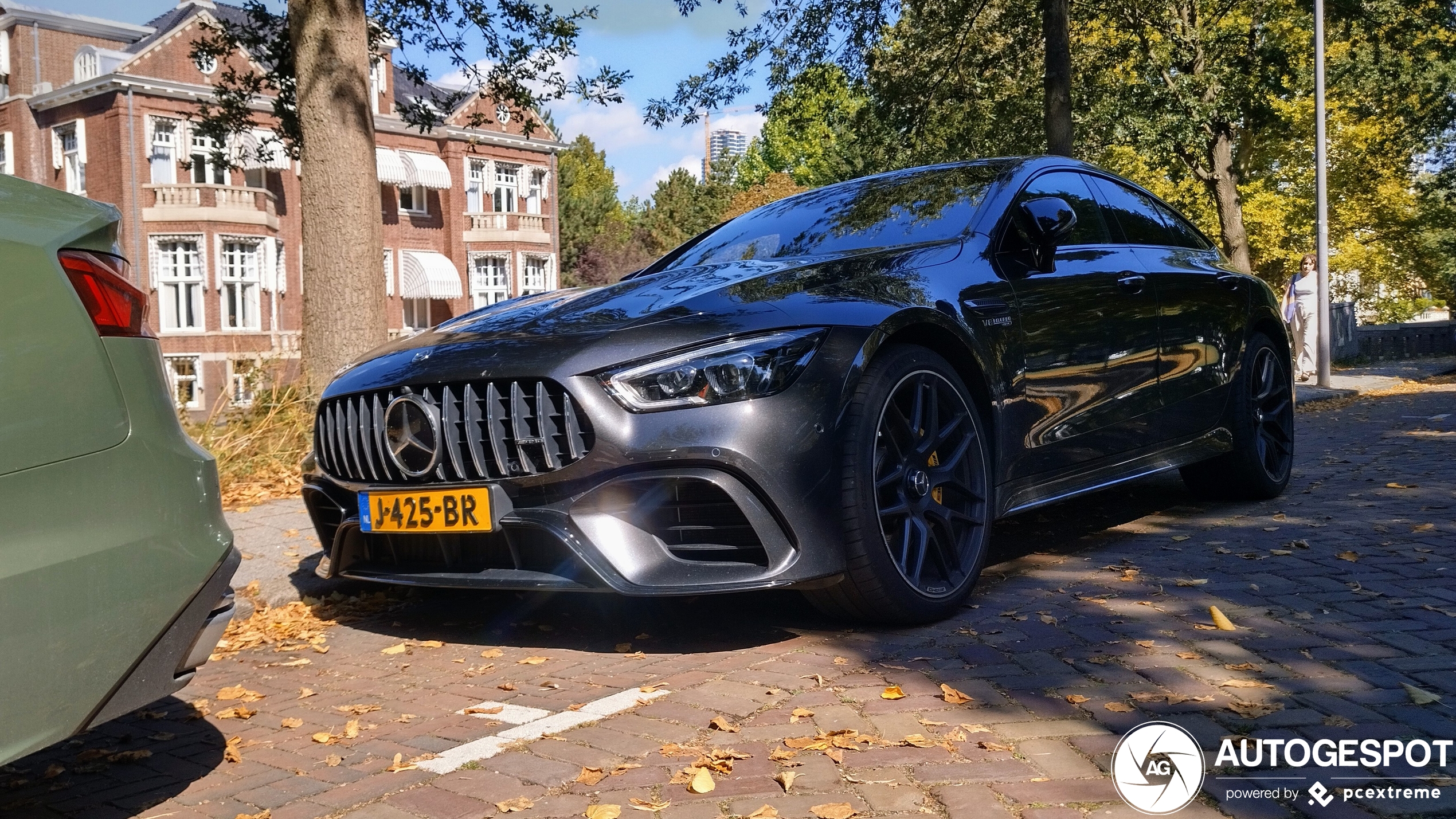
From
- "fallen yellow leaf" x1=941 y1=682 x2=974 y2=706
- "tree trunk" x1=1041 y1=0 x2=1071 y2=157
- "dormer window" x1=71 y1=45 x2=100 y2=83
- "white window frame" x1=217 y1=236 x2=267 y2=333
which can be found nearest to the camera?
"fallen yellow leaf" x1=941 y1=682 x2=974 y2=706

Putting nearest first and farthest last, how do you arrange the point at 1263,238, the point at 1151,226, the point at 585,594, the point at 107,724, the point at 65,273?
the point at 65,273
the point at 107,724
the point at 585,594
the point at 1151,226
the point at 1263,238

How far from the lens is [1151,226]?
5664 millimetres

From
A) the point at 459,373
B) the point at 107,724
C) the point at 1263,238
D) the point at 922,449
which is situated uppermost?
the point at 1263,238

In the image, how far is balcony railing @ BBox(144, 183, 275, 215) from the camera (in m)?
35.5

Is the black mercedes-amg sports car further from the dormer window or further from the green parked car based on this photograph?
the dormer window

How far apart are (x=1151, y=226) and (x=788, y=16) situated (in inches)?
448

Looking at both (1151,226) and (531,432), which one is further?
(1151,226)

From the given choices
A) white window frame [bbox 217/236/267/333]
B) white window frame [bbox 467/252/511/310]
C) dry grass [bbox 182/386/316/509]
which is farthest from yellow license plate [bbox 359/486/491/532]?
white window frame [bbox 467/252/511/310]

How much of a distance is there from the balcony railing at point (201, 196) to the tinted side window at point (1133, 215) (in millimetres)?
34628

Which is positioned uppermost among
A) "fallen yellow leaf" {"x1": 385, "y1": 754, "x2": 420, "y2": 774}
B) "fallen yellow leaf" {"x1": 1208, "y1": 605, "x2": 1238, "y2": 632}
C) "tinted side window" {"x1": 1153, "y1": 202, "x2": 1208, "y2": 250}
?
"tinted side window" {"x1": 1153, "y1": 202, "x2": 1208, "y2": 250}

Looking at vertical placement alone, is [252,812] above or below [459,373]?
below

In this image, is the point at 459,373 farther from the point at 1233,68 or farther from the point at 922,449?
the point at 1233,68

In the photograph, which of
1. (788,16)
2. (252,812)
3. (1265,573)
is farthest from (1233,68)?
(252,812)

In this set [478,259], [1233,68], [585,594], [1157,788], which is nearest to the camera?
[1157,788]
